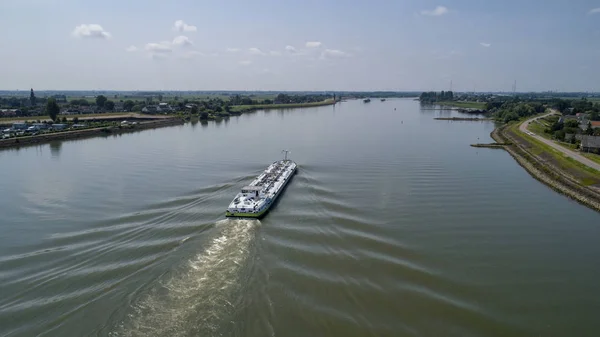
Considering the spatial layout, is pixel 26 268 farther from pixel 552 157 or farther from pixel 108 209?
pixel 552 157

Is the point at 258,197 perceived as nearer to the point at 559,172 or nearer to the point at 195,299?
the point at 195,299

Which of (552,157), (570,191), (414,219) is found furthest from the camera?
(552,157)

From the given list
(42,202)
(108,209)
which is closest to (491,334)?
(108,209)

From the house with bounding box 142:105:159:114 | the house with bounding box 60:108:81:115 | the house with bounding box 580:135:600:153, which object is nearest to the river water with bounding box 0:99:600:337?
the house with bounding box 580:135:600:153

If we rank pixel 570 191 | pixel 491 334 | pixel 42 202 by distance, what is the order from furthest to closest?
1. pixel 570 191
2. pixel 42 202
3. pixel 491 334

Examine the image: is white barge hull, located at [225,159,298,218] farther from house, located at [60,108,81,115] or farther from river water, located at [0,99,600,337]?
house, located at [60,108,81,115]

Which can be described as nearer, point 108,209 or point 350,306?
point 350,306

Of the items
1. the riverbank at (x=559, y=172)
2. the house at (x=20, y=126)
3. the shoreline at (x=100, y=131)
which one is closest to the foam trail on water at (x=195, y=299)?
the riverbank at (x=559, y=172)
